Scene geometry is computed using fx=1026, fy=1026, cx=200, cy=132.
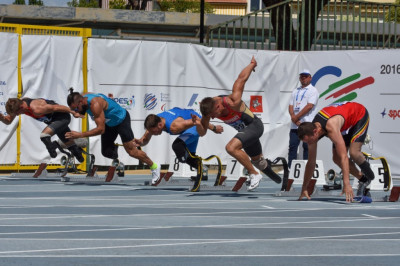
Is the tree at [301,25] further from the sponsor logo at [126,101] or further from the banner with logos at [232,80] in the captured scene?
the sponsor logo at [126,101]

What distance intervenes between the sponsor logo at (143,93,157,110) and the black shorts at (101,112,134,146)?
2907mm

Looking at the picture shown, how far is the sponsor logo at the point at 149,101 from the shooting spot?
19828mm

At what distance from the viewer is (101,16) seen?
42906mm

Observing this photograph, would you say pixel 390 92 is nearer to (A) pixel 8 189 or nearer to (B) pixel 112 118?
(B) pixel 112 118

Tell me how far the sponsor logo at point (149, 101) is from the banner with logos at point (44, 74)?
51.2 inches

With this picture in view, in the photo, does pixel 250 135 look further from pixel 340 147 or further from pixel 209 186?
pixel 340 147

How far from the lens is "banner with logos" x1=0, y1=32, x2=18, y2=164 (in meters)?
18.7

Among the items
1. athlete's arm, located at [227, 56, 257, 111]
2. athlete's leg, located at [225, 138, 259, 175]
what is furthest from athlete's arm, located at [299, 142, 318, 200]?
athlete's arm, located at [227, 56, 257, 111]

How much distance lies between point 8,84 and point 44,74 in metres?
0.74

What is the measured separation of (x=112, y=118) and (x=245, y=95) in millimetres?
4590

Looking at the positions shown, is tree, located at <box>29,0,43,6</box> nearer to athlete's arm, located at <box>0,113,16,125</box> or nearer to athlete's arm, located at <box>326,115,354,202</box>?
athlete's arm, located at <box>0,113,16,125</box>

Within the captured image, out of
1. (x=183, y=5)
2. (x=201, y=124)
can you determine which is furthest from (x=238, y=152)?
(x=183, y=5)

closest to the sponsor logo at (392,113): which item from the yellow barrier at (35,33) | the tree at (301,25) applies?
the tree at (301,25)

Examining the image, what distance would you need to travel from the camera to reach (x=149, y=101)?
782 inches
